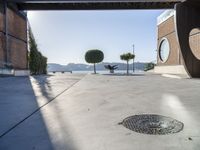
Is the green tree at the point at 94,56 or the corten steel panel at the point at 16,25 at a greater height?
the corten steel panel at the point at 16,25

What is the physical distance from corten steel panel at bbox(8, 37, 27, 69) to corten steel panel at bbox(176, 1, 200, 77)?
39.2ft

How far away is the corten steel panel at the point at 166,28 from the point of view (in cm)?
2301

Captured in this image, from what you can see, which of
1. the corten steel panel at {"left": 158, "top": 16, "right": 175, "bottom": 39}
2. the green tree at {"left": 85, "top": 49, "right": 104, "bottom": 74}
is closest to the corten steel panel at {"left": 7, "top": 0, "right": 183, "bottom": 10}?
the corten steel panel at {"left": 158, "top": 16, "right": 175, "bottom": 39}

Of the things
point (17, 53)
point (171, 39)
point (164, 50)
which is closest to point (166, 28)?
point (171, 39)

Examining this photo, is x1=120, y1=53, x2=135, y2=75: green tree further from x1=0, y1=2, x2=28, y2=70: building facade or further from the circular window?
x1=0, y1=2, x2=28, y2=70: building facade

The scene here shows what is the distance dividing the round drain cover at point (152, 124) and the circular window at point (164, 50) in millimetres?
20649

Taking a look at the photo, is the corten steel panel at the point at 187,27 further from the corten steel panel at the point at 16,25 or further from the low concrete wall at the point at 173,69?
the corten steel panel at the point at 16,25

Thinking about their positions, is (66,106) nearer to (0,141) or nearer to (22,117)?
(22,117)

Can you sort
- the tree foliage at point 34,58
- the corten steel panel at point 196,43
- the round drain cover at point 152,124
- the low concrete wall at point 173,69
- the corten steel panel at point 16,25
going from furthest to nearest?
the tree foliage at point 34,58, the low concrete wall at point 173,69, the corten steel panel at point 16,25, the corten steel panel at point 196,43, the round drain cover at point 152,124

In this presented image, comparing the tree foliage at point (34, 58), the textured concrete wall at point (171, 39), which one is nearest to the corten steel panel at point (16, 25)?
the tree foliage at point (34, 58)

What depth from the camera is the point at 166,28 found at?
24.7m

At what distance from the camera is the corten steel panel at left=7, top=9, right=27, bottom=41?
1912 cm

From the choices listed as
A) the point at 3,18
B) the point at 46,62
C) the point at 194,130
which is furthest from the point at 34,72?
the point at 194,130

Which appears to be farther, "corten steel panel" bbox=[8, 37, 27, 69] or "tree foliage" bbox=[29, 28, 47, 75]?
"tree foliage" bbox=[29, 28, 47, 75]
